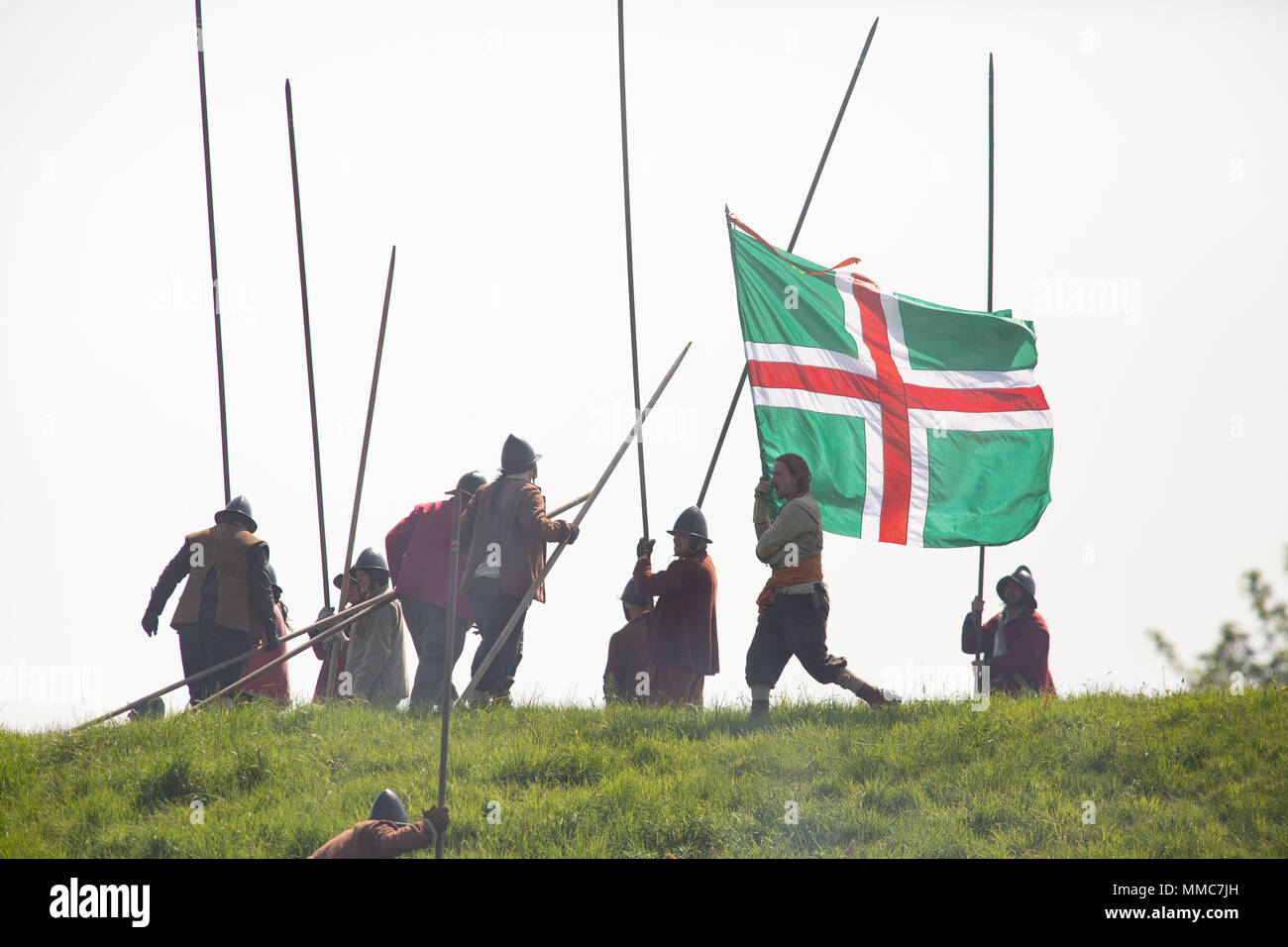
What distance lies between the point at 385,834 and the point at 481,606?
4.85 m

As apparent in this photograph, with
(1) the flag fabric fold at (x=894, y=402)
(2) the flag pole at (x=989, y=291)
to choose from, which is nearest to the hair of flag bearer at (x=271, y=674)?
(1) the flag fabric fold at (x=894, y=402)

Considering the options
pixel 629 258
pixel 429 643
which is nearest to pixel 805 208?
pixel 629 258

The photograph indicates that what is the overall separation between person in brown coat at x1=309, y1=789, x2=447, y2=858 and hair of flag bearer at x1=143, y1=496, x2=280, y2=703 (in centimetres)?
536

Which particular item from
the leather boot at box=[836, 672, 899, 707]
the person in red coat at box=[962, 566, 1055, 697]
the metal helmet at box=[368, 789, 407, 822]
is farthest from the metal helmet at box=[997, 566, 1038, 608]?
the metal helmet at box=[368, 789, 407, 822]

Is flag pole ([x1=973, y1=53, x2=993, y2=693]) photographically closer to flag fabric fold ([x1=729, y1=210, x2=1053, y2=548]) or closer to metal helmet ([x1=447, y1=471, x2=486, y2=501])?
flag fabric fold ([x1=729, y1=210, x2=1053, y2=548])

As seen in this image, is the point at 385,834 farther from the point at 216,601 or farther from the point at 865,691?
the point at 216,601

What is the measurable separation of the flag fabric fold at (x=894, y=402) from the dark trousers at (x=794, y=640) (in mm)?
1652

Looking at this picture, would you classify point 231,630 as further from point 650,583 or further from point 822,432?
point 822,432

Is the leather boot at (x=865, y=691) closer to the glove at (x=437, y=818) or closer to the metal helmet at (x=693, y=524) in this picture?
the metal helmet at (x=693, y=524)

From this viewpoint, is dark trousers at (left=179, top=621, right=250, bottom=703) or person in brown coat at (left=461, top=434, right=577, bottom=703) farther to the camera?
dark trousers at (left=179, top=621, right=250, bottom=703)

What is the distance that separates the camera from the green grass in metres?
8.61

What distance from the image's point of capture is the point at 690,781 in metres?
9.25
